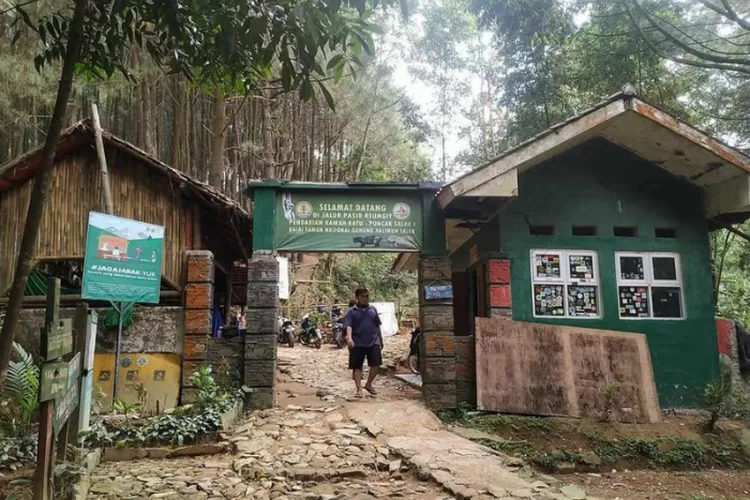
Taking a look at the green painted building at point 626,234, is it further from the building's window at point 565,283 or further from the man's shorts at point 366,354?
the man's shorts at point 366,354

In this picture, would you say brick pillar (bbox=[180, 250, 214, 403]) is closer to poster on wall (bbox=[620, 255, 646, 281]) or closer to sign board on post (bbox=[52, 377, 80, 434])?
sign board on post (bbox=[52, 377, 80, 434])

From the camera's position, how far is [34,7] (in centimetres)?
955

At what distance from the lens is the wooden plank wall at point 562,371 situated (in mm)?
7352

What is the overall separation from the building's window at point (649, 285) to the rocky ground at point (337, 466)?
3.67 meters

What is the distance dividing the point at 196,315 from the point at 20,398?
227 centimetres

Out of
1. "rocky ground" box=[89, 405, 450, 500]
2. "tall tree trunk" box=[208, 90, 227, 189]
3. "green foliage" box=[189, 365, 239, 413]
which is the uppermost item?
"tall tree trunk" box=[208, 90, 227, 189]

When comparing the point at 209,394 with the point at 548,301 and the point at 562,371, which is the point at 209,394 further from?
the point at 548,301

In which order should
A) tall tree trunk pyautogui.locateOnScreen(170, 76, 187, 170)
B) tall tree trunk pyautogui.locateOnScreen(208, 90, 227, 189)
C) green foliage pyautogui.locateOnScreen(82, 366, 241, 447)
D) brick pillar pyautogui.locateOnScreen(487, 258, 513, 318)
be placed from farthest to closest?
tall tree trunk pyautogui.locateOnScreen(170, 76, 187, 170), tall tree trunk pyautogui.locateOnScreen(208, 90, 227, 189), brick pillar pyautogui.locateOnScreen(487, 258, 513, 318), green foliage pyautogui.locateOnScreen(82, 366, 241, 447)

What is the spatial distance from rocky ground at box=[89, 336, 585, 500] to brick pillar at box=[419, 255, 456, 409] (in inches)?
13.9

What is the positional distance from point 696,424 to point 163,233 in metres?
7.58

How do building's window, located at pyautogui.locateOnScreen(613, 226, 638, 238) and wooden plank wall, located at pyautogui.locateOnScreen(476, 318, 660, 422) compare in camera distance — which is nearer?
wooden plank wall, located at pyautogui.locateOnScreen(476, 318, 660, 422)

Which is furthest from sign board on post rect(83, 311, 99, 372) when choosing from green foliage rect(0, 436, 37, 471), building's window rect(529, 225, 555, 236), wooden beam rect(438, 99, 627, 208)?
building's window rect(529, 225, 555, 236)

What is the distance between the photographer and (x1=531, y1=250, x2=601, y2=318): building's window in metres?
8.25

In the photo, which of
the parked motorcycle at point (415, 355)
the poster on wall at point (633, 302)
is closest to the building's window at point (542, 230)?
the poster on wall at point (633, 302)
